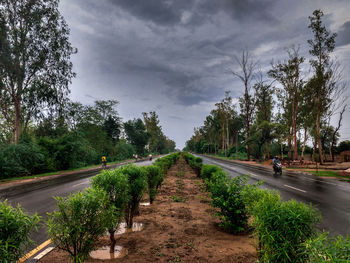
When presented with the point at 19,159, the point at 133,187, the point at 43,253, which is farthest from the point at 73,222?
A: the point at 19,159

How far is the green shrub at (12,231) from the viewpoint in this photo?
222 centimetres

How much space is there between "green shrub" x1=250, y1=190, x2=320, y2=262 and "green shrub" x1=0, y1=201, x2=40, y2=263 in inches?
116

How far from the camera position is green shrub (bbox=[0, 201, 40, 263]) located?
2.22m

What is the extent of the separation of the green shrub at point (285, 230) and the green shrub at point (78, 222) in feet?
7.64

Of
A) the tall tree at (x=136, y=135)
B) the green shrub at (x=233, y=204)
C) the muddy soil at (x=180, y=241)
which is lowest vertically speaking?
the muddy soil at (x=180, y=241)

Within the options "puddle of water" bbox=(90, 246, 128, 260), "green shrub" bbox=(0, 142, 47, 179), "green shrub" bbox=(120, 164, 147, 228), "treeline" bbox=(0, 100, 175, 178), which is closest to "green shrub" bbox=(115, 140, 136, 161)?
"treeline" bbox=(0, 100, 175, 178)

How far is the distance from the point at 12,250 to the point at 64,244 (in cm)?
69

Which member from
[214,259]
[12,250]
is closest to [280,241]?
[214,259]

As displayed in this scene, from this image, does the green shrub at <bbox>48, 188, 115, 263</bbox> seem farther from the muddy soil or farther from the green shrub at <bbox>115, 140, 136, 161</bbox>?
the green shrub at <bbox>115, 140, 136, 161</bbox>

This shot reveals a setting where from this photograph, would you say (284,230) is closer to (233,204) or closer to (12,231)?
(233,204)

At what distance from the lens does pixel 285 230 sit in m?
2.54

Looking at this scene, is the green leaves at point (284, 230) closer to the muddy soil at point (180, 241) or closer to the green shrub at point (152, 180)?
the muddy soil at point (180, 241)

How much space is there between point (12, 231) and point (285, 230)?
331 centimetres

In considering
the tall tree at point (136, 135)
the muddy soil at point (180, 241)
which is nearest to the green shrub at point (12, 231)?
the muddy soil at point (180, 241)
